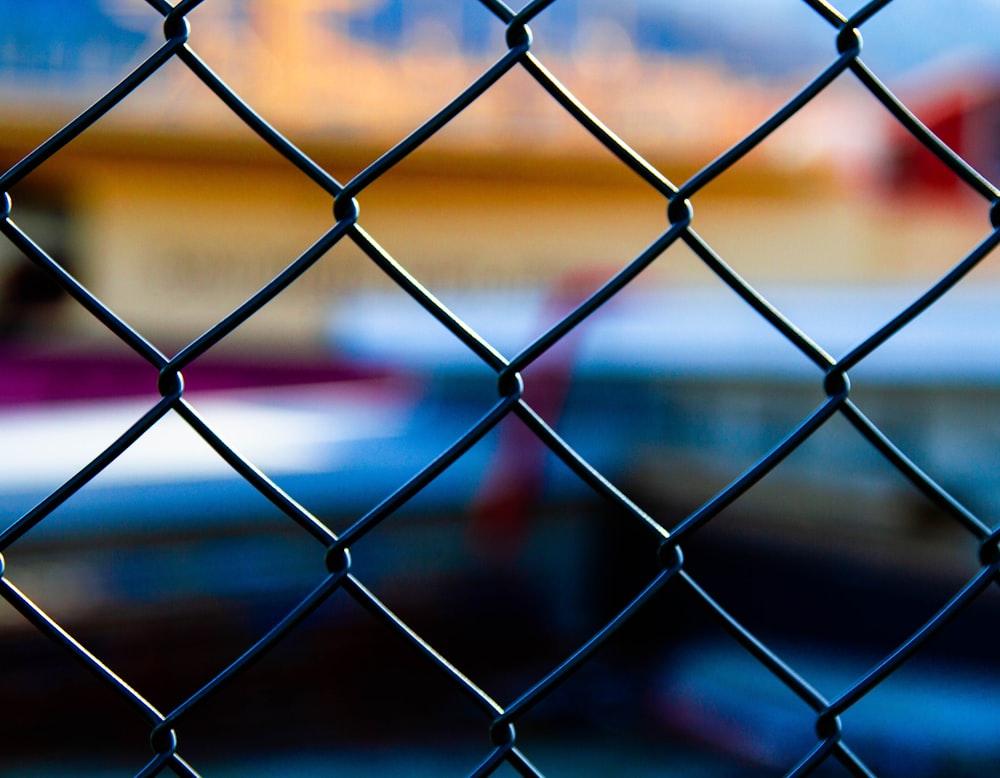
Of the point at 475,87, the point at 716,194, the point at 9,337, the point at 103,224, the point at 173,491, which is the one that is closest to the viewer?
the point at 475,87

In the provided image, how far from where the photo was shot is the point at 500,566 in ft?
7.57

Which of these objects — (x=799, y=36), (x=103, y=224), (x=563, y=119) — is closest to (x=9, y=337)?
(x=103, y=224)

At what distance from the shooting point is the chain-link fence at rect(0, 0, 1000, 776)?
523mm

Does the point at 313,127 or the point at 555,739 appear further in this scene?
the point at 313,127

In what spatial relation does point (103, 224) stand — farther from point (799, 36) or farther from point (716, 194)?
point (799, 36)

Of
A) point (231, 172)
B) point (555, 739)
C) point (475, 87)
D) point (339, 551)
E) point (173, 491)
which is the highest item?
point (231, 172)

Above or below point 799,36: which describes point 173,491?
below

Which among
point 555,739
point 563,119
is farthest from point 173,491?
point 563,119

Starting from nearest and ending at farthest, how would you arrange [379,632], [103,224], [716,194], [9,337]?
[379,632] < [9,337] < [103,224] < [716,194]

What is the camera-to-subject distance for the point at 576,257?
26.9 feet

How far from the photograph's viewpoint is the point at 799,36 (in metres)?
8.13

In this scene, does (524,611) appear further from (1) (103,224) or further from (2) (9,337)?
(1) (103,224)

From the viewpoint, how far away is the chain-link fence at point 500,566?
0.52 metres

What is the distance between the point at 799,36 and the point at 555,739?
7252mm
